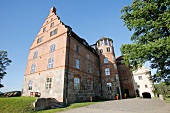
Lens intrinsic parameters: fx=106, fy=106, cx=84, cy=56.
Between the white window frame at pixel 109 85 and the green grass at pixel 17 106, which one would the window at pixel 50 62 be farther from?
the white window frame at pixel 109 85

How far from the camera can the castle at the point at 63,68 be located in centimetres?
1634

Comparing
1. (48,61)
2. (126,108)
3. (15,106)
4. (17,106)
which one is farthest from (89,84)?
(15,106)

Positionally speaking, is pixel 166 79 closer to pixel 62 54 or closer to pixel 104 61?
pixel 62 54

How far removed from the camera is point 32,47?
2425 centimetres

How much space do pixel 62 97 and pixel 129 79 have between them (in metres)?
22.8

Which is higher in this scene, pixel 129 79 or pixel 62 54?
pixel 62 54

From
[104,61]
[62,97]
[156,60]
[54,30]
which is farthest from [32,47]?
[156,60]

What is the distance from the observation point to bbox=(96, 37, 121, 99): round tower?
85.5 ft

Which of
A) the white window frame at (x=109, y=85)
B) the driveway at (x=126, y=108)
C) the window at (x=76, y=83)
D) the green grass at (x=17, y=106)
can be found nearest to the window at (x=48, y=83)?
the window at (x=76, y=83)

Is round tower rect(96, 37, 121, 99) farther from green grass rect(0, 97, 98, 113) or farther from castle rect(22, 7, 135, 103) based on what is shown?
green grass rect(0, 97, 98, 113)

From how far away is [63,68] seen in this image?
16.1 meters

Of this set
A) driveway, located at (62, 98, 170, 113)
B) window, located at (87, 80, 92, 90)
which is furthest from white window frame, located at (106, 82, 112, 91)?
driveway, located at (62, 98, 170, 113)

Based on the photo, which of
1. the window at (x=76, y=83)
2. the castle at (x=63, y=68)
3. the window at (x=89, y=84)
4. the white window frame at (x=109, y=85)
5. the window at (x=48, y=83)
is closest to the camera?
the castle at (x=63, y=68)

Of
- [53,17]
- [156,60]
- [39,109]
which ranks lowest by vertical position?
[39,109]
